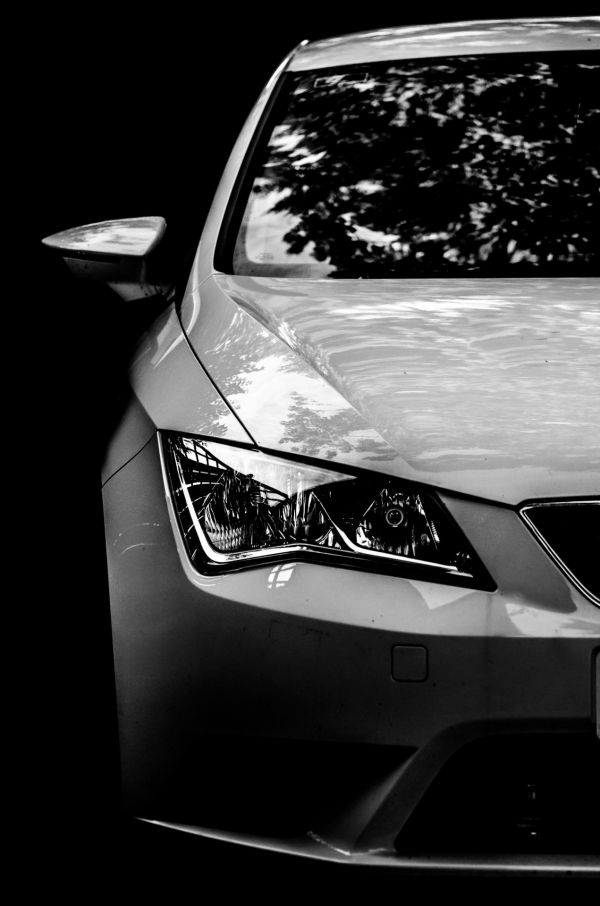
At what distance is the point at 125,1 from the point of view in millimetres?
9406

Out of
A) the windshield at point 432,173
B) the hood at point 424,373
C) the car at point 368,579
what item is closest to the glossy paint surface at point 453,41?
the windshield at point 432,173

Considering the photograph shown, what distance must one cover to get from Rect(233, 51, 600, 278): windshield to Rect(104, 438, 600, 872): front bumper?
3.46ft

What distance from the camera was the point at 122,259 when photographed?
3.17 meters

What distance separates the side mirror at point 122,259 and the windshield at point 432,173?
0.22 meters

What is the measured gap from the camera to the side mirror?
3.17 metres

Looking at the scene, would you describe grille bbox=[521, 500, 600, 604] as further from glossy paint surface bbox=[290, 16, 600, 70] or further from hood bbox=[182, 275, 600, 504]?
glossy paint surface bbox=[290, 16, 600, 70]

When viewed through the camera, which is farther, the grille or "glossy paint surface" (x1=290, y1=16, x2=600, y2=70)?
"glossy paint surface" (x1=290, y1=16, x2=600, y2=70)

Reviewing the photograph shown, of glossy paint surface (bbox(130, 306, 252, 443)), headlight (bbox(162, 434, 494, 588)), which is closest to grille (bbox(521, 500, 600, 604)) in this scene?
headlight (bbox(162, 434, 494, 588))

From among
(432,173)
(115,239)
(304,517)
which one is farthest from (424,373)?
(115,239)

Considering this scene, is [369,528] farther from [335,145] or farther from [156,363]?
[335,145]

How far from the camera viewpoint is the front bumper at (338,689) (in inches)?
78.2

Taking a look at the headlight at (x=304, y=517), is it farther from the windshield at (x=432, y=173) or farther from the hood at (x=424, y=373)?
the windshield at (x=432, y=173)

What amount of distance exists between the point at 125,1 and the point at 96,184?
1.29 m

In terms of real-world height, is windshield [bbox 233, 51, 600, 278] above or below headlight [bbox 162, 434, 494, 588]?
above
